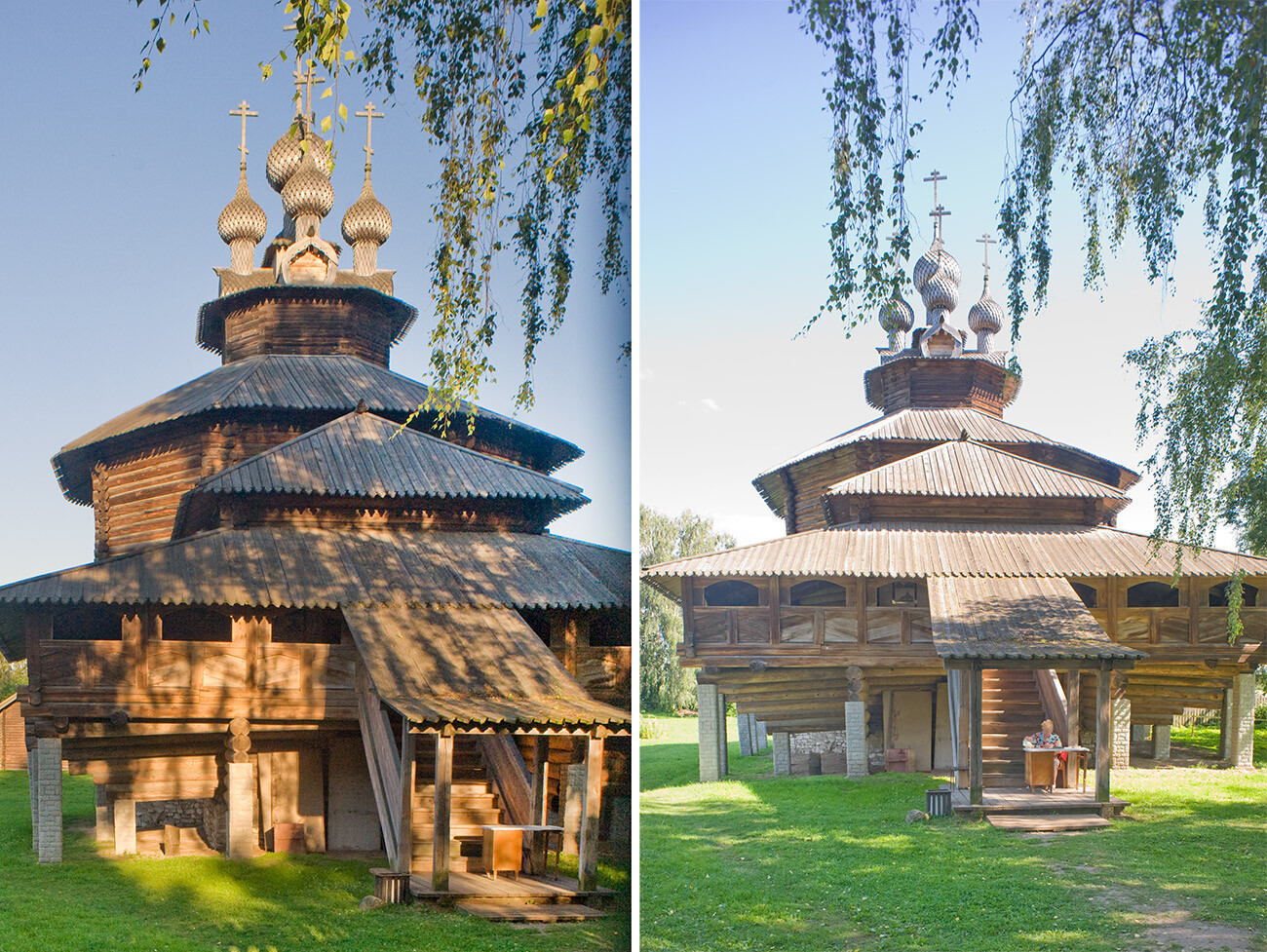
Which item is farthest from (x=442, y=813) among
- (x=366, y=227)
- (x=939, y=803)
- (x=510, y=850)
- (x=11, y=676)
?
(x=366, y=227)

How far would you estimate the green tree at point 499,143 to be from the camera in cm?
423

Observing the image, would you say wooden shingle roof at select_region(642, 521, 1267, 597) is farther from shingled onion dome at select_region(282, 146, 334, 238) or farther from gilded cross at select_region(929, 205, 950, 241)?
shingled onion dome at select_region(282, 146, 334, 238)

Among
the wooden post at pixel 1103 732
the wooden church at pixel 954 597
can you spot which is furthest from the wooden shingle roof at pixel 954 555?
the wooden post at pixel 1103 732

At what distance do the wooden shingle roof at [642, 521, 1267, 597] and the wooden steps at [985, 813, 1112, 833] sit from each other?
3.26 feet

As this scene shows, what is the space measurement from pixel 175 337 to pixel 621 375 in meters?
1.65

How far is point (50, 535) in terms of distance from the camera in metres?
3.72

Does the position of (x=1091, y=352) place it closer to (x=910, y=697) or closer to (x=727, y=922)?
(x=910, y=697)

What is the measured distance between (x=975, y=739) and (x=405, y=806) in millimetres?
2514

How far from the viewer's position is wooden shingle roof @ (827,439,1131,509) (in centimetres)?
458

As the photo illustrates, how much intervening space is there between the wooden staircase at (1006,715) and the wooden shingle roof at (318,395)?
2.43 meters

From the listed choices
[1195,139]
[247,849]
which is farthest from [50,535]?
[1195,139]

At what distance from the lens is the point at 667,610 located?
5590 mm

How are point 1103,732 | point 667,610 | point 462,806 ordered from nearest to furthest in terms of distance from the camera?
1. point 462,806
2. point 1103,732
3. point 667,610

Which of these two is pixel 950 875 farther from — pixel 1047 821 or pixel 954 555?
pixel 954 555
